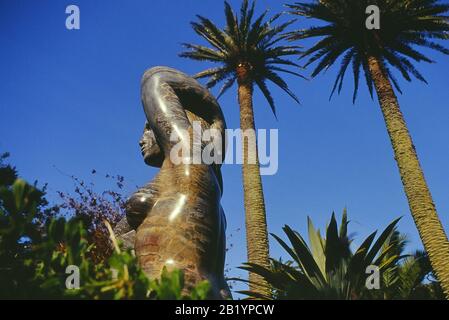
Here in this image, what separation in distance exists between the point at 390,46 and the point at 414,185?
559 cm

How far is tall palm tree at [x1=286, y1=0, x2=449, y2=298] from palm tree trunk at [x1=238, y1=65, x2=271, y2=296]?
126 inches

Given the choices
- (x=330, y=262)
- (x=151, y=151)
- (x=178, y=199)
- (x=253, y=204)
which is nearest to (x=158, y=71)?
(x=151, y=151)

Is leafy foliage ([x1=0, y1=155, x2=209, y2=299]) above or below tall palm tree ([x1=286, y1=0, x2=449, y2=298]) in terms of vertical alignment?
below

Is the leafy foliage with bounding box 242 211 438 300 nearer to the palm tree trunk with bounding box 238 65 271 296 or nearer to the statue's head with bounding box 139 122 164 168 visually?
the palm tree trunk with bounding box 238 65 271 296

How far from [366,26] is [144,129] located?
12.5 meters

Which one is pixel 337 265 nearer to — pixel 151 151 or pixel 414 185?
pixel 414 185

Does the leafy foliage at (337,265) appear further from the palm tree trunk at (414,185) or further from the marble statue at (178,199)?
the marble statue at (178,199)

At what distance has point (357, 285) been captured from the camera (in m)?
9.40

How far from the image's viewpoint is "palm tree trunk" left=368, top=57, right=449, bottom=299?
10.8 metres

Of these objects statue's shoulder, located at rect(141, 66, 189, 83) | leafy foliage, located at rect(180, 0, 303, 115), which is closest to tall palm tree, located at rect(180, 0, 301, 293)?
leafy foliage, located at rect(180, 0, 303, 115)

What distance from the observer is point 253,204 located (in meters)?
13.6
